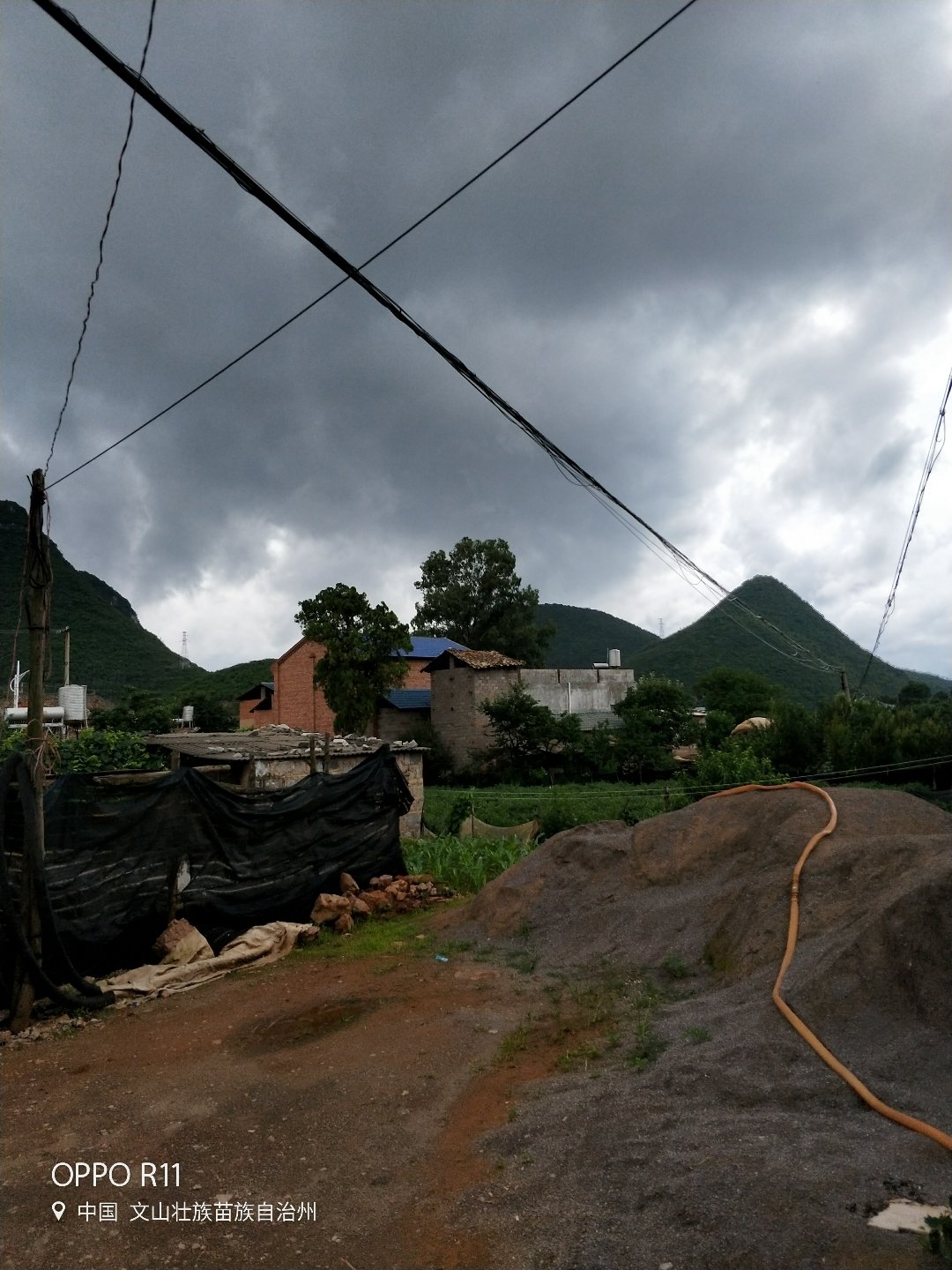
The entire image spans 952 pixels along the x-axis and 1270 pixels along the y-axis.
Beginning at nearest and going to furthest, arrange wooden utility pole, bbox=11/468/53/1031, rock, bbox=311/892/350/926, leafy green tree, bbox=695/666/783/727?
1. wooden utility pole, bbox=11/468/53/1031
2. rock, bbox=311/892/350/926
3. leafy green tree, bbox=695/666/783/727

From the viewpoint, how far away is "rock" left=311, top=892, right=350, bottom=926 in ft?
29.6

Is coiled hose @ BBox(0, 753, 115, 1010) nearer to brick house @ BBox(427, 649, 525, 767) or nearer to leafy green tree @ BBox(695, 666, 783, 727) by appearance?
brick house @ BBox(427, 649, 525, 767)

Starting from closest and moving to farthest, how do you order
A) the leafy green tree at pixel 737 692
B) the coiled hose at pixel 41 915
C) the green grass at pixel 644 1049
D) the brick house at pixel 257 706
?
the green grass at pixel 644 1049
the coiled hose at pixel 41 915
the leafy green tree at pixel 737 692
the brick house at pixel 257 706

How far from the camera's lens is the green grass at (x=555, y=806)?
16250 millimetres

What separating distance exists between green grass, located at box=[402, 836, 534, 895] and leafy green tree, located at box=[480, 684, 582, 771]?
54.1 ft

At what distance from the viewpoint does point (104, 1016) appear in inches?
249

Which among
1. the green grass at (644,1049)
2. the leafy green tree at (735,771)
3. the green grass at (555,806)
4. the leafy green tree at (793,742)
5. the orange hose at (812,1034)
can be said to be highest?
the leafy green tree at (793,742)

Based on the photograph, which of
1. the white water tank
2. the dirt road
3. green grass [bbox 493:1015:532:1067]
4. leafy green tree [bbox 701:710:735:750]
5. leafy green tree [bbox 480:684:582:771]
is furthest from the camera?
leafy green tree [bbox 701:710:735:750]

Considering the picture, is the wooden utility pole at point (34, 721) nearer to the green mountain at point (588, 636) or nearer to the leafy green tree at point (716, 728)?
the leafy green tree at point (716, 728)

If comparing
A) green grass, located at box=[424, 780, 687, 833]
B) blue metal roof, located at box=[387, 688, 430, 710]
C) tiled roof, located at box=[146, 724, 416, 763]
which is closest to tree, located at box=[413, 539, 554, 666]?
blue metal roof, located at box=[387, 688, 430, 710]

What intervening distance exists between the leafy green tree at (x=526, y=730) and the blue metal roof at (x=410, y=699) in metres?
5.51

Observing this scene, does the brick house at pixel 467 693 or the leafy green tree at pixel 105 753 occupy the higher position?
the brick house at pixel 467 693

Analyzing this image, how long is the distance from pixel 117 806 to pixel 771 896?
19.1 ft

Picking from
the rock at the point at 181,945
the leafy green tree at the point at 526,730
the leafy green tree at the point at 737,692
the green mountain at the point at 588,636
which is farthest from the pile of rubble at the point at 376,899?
the green mountain at the point at 588,636
